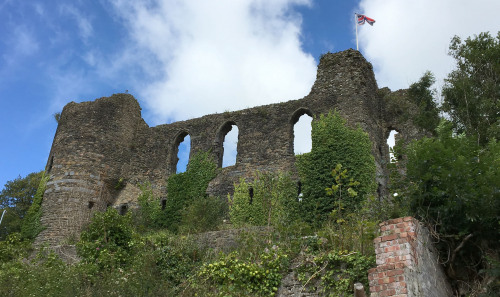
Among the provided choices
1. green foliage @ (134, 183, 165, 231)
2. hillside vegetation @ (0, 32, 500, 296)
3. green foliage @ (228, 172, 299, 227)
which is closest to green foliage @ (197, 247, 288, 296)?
hillside vegetation @ (0, 32, 500, 296)

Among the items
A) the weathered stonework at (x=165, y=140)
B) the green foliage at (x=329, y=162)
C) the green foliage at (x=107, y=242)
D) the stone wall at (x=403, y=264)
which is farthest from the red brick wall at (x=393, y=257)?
the weathered stonework at (x=165, y=140)

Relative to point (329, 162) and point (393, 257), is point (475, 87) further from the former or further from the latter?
point (393, 257)

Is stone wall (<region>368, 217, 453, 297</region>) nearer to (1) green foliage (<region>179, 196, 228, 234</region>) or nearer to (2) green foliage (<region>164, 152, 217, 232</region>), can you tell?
(1) green foliage (<region>179, 196, 228, 234</region>)

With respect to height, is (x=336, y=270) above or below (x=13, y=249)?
below

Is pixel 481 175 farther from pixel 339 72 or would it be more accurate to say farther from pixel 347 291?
pixel 339 72

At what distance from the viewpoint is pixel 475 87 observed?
17.9 meters

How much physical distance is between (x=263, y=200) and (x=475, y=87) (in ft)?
27.4

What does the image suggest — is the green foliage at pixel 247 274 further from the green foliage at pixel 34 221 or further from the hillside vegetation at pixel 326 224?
the green foliage at pixel 34 221

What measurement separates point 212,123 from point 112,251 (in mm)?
9085

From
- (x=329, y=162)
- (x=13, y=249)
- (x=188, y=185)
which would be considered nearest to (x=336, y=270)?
(x=329, y=162)

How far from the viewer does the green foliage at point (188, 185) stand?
20.1 meters

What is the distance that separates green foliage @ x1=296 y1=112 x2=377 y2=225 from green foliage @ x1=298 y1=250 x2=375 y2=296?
7.06 m

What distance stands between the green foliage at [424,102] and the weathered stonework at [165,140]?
928mm

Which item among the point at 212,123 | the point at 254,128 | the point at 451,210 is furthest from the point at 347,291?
the point at 212,123
